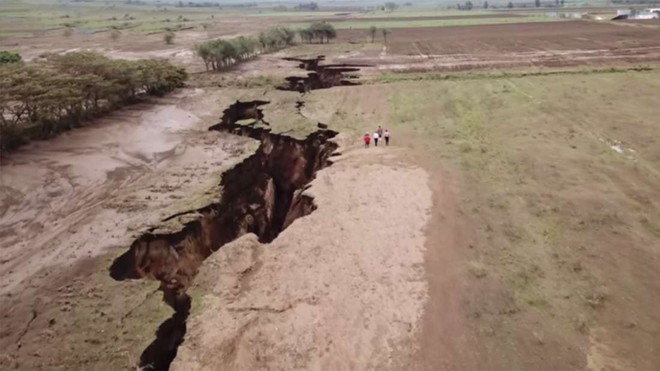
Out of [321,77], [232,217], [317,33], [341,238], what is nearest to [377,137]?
[232,217]

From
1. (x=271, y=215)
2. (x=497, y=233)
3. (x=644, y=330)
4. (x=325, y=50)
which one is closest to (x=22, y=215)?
(x=271, y=215)

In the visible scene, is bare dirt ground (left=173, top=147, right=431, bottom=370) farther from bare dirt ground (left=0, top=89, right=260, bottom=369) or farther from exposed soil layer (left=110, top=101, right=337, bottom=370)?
bare dirt ground (left=0, top=89, right=260, bottom=369)

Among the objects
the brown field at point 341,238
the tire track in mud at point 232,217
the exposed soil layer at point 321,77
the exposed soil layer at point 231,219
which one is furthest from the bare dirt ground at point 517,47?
the exposed soil layer at point 231,219

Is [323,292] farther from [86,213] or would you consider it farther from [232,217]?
[86,213]

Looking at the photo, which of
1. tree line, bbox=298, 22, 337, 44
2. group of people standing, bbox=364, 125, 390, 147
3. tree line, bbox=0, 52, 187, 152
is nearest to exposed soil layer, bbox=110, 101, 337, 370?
group of people standing, bbox=364, 125, 390, 147

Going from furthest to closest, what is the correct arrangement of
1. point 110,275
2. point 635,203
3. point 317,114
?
point 317,114, point 635,203, point 110,275

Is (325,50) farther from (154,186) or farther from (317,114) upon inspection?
(154,186)
